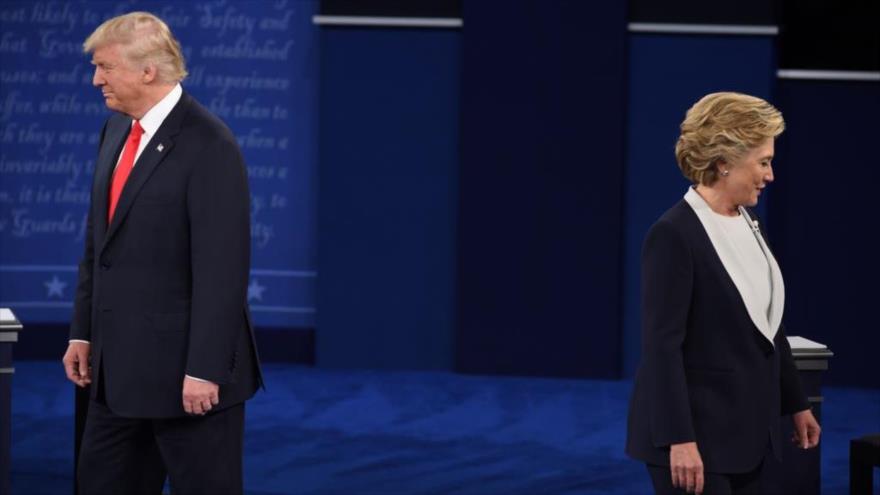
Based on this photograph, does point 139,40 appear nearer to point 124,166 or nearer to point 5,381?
point 124,166

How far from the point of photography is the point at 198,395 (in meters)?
3.28

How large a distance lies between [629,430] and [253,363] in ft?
2.87

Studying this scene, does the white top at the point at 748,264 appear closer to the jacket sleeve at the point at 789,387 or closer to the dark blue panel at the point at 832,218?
the jacket sleeve at the point at 789,387

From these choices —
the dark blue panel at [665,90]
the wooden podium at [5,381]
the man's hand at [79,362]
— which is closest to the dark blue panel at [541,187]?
the dark blue panel at [665,90]

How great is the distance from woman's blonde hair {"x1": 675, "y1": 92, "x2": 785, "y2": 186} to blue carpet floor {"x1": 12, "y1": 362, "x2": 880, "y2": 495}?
275cm

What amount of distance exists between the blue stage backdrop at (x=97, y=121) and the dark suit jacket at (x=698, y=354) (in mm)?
5170

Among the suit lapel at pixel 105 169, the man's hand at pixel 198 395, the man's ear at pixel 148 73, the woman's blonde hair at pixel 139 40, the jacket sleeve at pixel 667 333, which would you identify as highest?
the woman's blonde hair at pixel 139 40

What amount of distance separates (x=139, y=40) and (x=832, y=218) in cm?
521

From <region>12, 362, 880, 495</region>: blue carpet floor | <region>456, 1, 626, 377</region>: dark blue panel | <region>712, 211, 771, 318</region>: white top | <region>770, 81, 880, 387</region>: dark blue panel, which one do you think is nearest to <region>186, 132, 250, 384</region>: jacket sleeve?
<region>712, 211, 771, 318</region>: white top

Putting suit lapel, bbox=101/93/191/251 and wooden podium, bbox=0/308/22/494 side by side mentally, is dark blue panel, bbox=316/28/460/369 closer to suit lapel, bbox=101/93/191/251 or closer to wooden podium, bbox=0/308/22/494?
wooden podium, bbox=0/308/22/494

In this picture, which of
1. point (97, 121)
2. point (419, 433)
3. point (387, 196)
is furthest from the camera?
point (97, 121)

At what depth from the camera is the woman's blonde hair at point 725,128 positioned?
3.12 m

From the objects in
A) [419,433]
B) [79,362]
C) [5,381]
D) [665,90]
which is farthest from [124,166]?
[665,90]

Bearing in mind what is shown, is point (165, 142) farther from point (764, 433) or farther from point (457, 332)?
point (457, 332)
